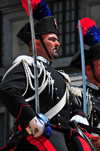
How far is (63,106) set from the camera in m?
5.15

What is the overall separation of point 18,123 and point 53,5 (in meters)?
9.71

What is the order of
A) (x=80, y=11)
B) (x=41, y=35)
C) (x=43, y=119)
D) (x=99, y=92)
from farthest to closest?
(x=80, y=11) < (x=99, y=92) < (x=41, y=35) < (x=43, y=119)

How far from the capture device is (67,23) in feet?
46.5

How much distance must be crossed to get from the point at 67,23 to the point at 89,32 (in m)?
7.86

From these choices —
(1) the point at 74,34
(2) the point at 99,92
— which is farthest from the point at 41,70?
(1) the point at 74,34

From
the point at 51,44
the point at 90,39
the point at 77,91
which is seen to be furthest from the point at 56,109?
the point at 90,39

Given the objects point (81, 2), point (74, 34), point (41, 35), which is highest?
point (41, 35)

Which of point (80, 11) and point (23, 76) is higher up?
point (23, 76)

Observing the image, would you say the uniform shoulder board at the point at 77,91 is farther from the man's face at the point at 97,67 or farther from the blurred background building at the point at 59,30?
the blurred background building at the point at 59,30

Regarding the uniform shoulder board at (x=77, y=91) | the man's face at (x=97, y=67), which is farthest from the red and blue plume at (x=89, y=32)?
the uniform shoulder board at (x=77, y=91)

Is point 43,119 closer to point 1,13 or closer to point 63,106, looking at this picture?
point 63,106

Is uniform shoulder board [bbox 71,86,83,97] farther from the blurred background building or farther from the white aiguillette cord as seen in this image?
the blurred background building

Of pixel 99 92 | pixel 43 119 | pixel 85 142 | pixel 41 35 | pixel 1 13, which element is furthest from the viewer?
pixel 1 13

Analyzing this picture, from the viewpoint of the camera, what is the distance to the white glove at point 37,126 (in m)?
4.64
